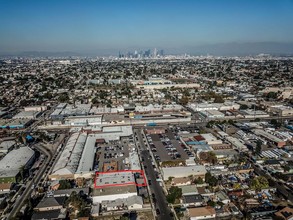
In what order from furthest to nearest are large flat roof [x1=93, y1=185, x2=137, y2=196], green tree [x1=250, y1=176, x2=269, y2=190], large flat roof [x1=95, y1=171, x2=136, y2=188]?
green tree [x1=250, y1=176, x2=269, y2=190], large flat roof [x1=95, y1=171, x2=136, y2=188], large flat roof [x1=93, y1=185, x2=137, y2=196]

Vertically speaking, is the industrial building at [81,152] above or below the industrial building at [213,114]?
below

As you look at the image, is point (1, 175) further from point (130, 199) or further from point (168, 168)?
point (168, 168)

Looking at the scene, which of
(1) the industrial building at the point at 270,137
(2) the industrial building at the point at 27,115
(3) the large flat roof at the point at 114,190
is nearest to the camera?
(3) the large flat roof at the point at 114,190

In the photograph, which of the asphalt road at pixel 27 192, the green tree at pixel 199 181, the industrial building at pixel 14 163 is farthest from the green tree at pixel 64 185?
the green tree at pixel 199 181

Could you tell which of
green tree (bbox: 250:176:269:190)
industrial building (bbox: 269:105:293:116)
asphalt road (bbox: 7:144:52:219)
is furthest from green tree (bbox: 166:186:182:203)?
industrial building (bbox: 269:105:293:116)

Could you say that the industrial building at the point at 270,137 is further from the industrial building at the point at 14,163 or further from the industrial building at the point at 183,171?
the industrial building at the point at 14,163

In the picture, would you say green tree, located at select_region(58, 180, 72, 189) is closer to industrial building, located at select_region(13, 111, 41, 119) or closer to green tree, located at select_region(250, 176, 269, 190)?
green tree, located at select_region(250, 176, 269, 190)
